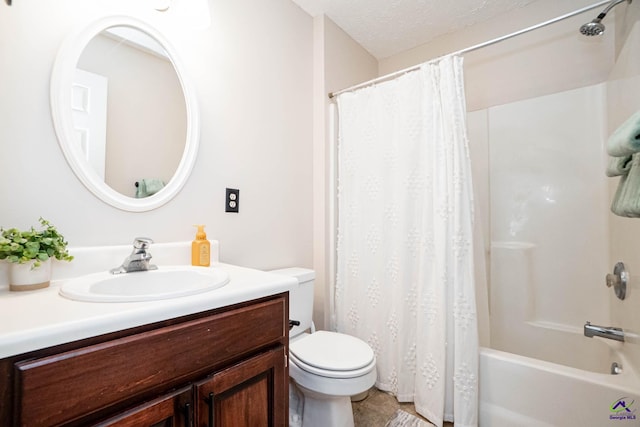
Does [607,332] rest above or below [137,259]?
below

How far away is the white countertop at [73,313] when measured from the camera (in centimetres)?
52

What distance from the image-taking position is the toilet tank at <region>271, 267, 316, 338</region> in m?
1.50

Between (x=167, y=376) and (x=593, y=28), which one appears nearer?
(x=167, y=376)

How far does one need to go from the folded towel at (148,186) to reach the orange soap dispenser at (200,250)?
0.23 m

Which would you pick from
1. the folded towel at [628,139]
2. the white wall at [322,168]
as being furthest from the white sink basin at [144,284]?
the folded towel at [628,139]

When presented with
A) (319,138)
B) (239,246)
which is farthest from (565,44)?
(239,246)

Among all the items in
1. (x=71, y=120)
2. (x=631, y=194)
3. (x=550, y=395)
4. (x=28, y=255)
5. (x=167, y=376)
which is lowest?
(x=550, y=395)

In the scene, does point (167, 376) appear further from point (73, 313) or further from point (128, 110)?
point (128, 110)

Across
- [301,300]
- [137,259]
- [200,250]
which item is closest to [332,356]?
[301,300]

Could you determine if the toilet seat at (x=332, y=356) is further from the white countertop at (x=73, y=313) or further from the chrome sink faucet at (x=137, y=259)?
the chrome sink faucet at (x=137, y=259)

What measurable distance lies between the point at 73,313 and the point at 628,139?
4.26 feet

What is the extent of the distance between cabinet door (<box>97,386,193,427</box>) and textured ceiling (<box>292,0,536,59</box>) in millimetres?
2145

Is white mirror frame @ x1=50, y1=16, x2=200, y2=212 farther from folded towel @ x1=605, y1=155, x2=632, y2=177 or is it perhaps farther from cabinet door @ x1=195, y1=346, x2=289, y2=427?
folded towel @ x1=605, y1=155, x2=632, y2=177

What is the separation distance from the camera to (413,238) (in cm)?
162
